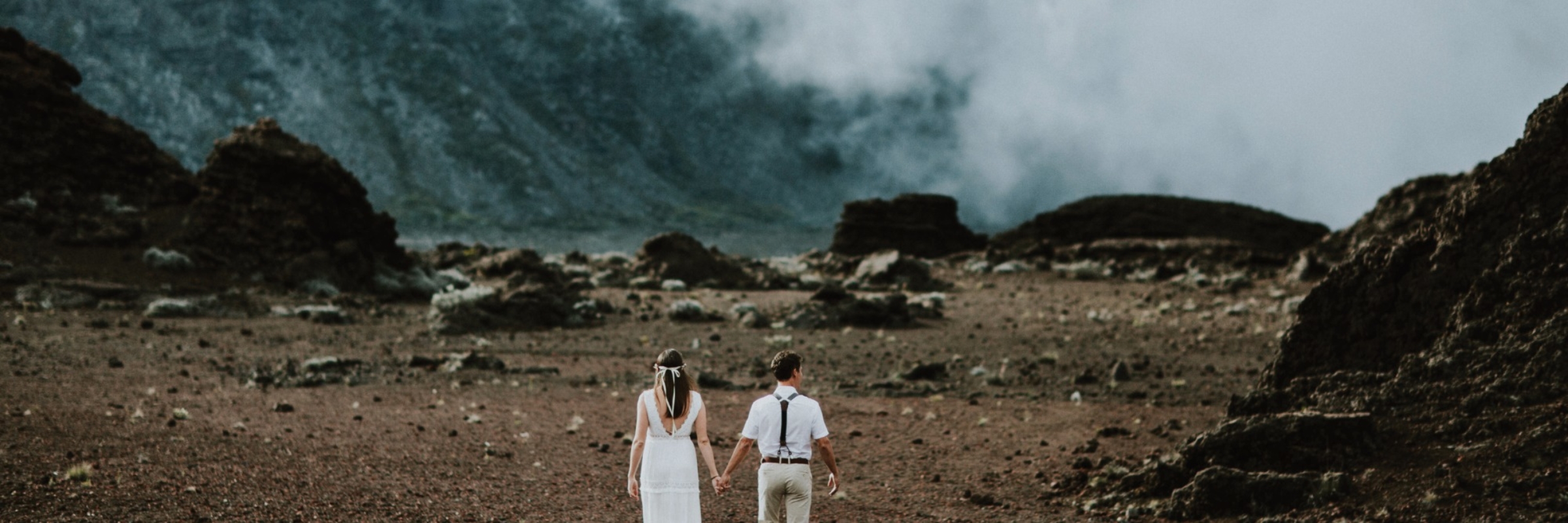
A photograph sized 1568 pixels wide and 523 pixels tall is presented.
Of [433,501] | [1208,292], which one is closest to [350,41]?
[1208,292]

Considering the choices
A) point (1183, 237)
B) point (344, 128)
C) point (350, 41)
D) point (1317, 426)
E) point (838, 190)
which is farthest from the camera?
point (838, 190)

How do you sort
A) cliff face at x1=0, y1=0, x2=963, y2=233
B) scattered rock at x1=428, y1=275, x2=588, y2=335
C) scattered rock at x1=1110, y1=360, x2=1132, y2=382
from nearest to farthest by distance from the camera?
scattered rock at x1=1110, y1=360, x2=1132, y2=382 → scattered rock at x1=428, y1=275, x2=588, y2=335 → cliff face at x1=0, y1=0, x2=963, y2=233

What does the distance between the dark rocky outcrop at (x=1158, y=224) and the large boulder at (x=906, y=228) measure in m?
3.04

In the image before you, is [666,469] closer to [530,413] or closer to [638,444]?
[638,444]

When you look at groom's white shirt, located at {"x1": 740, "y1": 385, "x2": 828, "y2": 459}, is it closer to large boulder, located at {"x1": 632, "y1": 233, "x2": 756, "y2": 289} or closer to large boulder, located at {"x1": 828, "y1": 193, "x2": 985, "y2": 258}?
large boulder, located at {"x1": 632, "y1": 233, "x2": 756, "y2": 289}

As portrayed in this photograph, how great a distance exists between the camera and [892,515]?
8.27 metres

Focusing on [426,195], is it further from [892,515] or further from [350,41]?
[892,515]

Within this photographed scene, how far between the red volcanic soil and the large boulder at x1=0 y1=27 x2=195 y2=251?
6402 millimetres

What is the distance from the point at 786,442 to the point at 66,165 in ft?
89.1

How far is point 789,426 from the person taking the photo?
5.81 meters

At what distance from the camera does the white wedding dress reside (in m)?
5.95


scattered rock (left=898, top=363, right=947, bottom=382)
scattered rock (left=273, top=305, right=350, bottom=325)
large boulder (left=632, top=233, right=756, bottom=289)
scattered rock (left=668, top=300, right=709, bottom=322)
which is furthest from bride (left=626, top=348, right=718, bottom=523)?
large boulder (left=632, top=233, right=756, bottom=289)

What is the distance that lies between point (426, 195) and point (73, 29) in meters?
32.9

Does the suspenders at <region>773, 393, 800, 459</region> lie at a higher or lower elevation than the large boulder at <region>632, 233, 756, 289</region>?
lower
